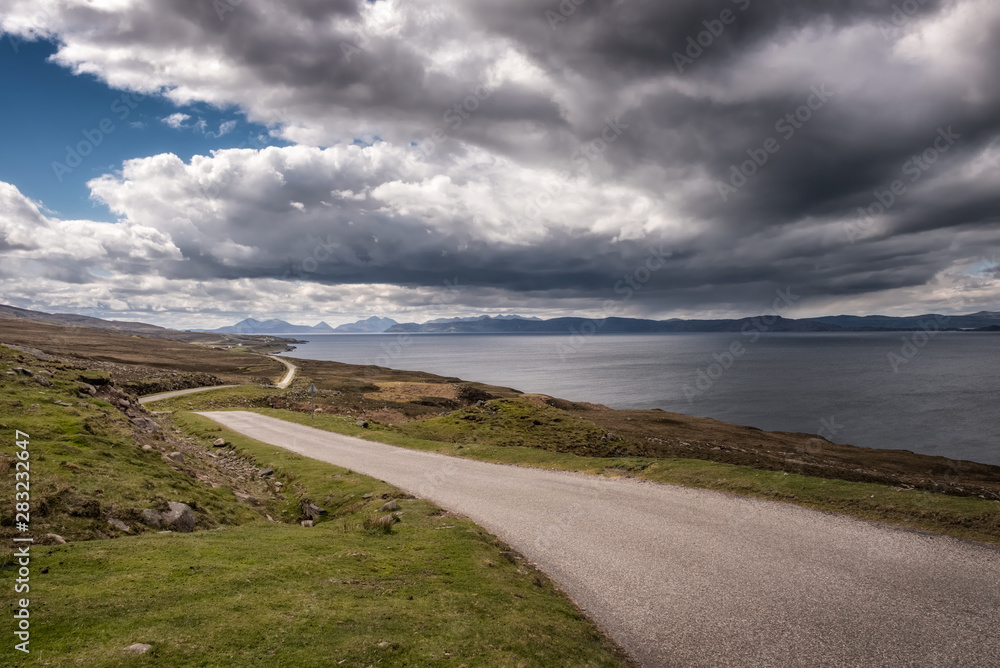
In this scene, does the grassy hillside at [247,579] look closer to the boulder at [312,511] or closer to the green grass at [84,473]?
the green grass at [84,473]

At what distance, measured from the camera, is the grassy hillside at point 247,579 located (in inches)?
308

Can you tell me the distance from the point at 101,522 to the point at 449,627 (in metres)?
10.4

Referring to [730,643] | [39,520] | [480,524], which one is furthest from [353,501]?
[730,643]

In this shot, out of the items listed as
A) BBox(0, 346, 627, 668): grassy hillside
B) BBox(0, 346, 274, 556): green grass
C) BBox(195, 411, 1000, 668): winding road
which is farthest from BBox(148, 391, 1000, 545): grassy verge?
BBox(0, 346, 274, 556): green grass

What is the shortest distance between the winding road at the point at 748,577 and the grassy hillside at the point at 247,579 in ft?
5.48

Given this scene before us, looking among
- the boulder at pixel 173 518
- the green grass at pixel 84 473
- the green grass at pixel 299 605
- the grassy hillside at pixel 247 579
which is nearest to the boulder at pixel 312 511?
the grassy hillside at pixel 247 579

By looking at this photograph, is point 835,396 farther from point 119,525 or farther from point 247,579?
point 119,525

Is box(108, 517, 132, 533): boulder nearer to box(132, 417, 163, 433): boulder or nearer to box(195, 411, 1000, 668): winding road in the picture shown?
box(195, 411, 1000, 668): winding road

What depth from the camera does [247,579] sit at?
10.6 meters

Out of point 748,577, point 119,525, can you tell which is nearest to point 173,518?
point 119,525

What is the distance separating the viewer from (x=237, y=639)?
7.98 meters

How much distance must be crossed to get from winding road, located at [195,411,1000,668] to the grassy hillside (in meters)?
1.67

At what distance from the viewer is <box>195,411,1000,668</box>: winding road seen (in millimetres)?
10477

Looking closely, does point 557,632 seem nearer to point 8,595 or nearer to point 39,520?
point 8,595
